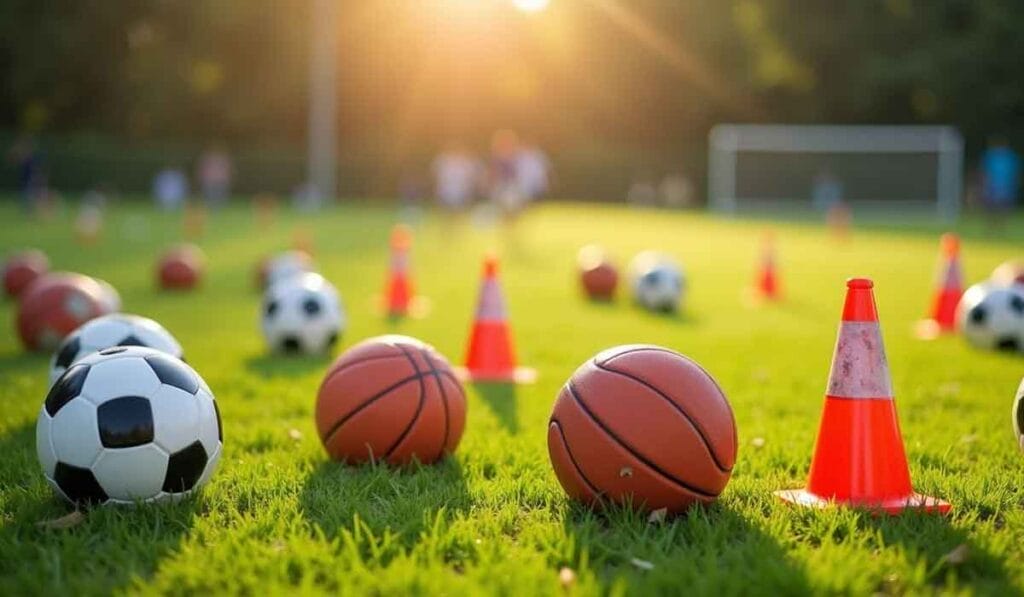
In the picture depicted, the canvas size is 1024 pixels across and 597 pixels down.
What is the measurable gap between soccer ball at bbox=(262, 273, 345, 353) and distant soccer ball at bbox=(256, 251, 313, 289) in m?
3.77

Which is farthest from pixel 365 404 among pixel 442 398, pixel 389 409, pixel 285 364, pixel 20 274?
pixel 20 274

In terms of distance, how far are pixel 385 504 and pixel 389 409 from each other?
924mm

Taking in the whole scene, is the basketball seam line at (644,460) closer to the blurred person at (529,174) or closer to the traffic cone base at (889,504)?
the traffic cone base at (889,504)

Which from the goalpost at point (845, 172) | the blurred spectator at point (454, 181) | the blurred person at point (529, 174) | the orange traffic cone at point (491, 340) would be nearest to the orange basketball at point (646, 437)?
the orange traffic cone at point (491, 340)

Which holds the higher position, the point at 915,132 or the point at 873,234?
the point at 915,132

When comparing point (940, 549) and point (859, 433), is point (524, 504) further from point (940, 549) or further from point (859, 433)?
point (940, 549)

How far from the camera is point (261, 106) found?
62.5 metres

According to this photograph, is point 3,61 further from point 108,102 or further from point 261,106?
point 261,106

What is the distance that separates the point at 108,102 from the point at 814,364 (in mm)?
58452

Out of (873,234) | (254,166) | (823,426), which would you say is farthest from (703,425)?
(254,166)

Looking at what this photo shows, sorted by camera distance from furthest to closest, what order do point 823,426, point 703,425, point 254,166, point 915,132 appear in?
point 254,166 → point 915,132 → point 823,426 → point 703,425

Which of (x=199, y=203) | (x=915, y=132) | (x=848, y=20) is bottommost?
(x=199, y=203)

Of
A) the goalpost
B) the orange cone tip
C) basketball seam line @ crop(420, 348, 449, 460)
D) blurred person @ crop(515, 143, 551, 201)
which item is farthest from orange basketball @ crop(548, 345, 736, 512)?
the goalpost

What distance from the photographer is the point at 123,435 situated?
5156 millimetres
